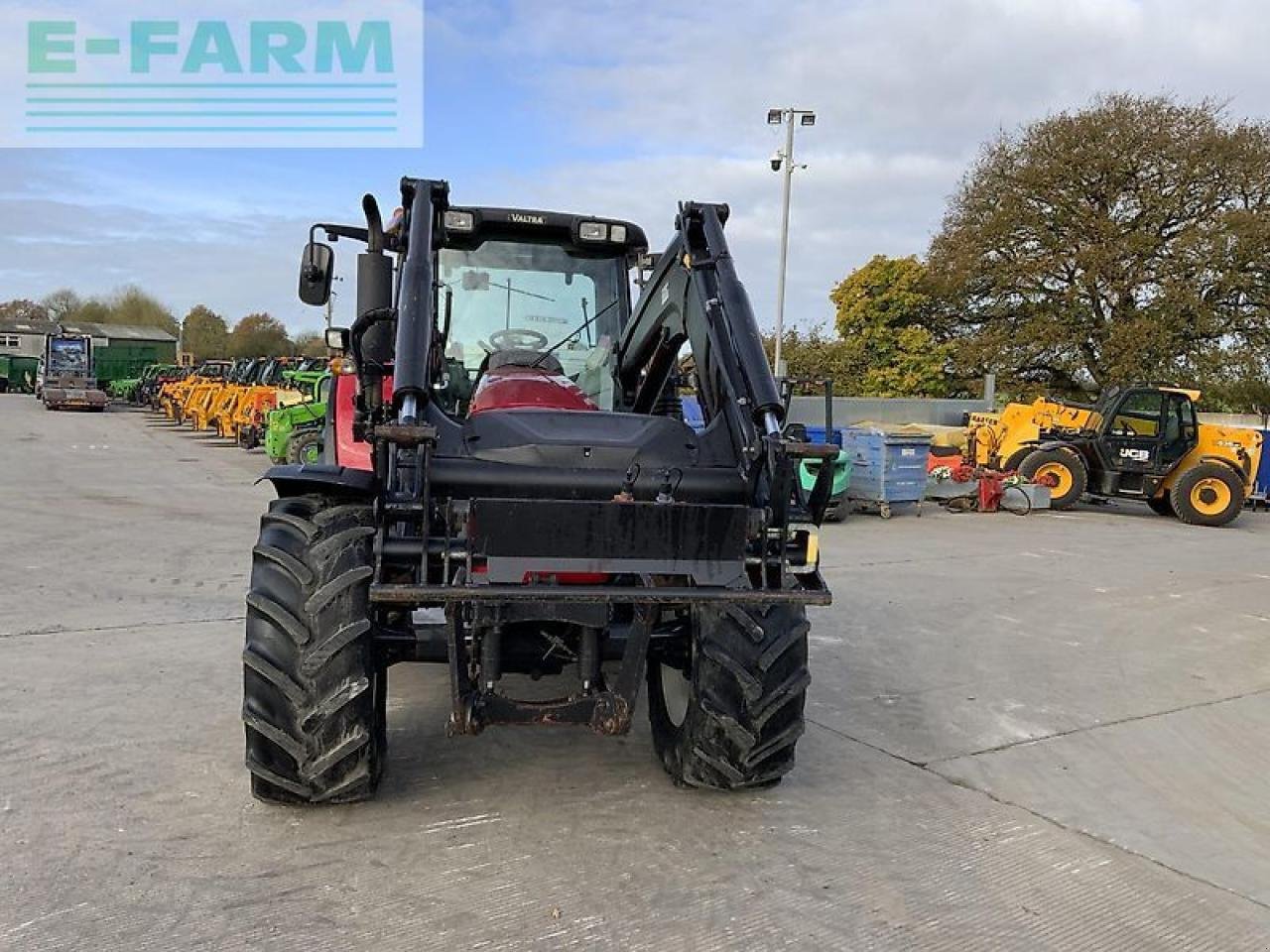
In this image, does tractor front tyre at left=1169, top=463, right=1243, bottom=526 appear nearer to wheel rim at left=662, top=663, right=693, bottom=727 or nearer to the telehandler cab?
the telehandler cab

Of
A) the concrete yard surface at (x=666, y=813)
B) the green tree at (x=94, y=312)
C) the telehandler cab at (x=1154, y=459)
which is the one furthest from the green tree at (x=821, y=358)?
the green tree at (x=94, y=312)

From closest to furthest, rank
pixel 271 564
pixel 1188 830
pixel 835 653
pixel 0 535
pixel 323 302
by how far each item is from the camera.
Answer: pixel 271 564, pixel 1188 830, pixel 323 302, pixel 835 653, pixel 0 535

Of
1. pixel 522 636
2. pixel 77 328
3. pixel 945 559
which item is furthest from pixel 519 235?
pixel 77 328

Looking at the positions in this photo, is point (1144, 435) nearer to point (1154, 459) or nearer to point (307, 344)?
point (1154, 459)

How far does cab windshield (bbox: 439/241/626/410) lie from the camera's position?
5.45 m

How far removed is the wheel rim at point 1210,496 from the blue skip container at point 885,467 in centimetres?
461

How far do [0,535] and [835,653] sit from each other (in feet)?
26.0

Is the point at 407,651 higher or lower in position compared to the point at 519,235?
lower

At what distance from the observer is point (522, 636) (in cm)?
401

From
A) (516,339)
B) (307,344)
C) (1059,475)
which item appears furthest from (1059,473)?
(307,344)

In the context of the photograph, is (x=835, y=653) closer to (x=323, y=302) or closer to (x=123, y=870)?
(x=323, y=302)

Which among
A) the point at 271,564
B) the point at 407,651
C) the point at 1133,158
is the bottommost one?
the point at 407,651

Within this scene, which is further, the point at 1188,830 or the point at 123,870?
the point at 1188,830

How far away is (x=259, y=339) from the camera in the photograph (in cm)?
6881
